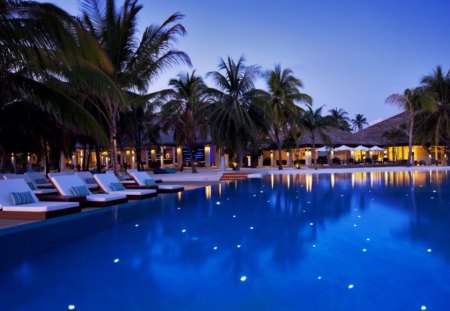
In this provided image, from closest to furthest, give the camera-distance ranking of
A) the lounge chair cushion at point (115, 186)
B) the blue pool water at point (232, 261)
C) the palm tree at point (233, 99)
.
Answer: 1. the blue pool water at point (232, 261)
2. the lounge chair cushion at point (115, 186)
3. the palm tree at point (233, 99)

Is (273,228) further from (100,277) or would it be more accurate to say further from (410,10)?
(410,10)

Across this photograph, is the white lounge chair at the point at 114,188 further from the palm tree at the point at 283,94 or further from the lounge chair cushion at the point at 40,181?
the palm tree at the point at 283,94

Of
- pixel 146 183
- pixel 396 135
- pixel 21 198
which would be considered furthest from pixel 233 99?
pixel 396 135

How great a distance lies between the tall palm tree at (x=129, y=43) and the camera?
1175 cm

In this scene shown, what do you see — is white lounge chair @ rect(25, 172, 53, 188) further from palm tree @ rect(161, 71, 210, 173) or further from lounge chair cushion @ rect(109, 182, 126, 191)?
palm tree @ rect(161, 71, 210, 173)

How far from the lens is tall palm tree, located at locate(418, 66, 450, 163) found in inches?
1018

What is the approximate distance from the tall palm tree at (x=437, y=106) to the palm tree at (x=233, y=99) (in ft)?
41.3

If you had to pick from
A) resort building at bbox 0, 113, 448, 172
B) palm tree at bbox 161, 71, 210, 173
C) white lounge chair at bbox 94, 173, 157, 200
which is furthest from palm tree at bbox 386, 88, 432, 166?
white lounge chair at bbox 94, 173, 157, 200

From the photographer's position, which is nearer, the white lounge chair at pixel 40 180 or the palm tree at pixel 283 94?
the white lounge chair at pixel 40 180

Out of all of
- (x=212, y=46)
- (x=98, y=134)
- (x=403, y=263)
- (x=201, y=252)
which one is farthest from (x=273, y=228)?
(x=212, y=46)

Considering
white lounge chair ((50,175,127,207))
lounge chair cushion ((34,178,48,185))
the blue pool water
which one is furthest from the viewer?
lounge chair cushion ((34,178,48,185))

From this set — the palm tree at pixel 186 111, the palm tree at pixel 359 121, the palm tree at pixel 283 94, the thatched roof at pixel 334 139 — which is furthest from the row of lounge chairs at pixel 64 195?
the palm tree at pixel 359 121

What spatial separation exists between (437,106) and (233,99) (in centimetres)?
1483

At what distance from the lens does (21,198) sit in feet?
26.2
